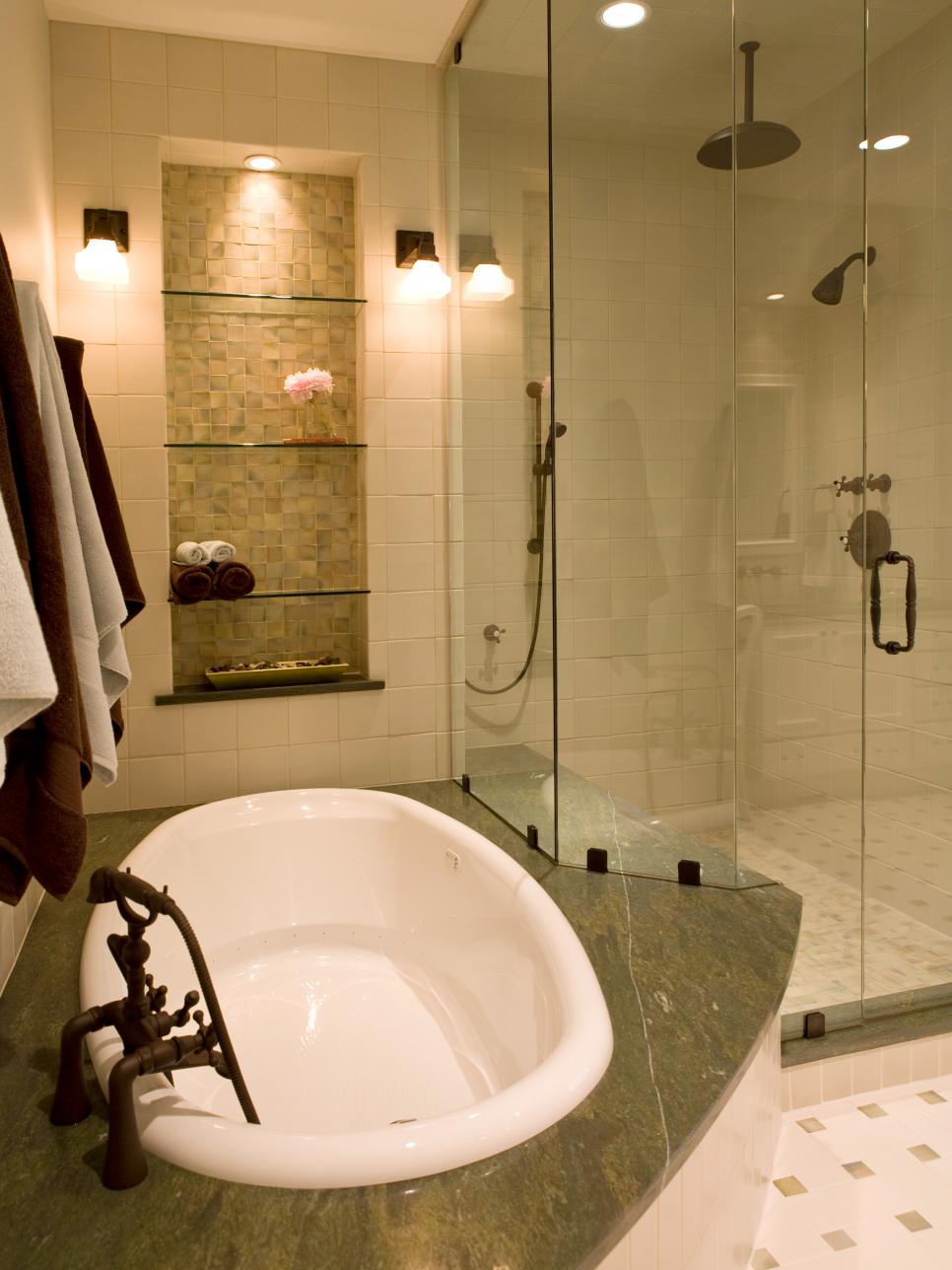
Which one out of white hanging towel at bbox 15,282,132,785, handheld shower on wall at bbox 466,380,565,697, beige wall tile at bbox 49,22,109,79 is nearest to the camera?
white hanging towel at bbox 15,282,132,785

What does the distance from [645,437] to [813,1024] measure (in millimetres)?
1386

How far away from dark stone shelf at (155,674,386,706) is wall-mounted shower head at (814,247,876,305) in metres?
1.78

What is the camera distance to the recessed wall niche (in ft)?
10.3

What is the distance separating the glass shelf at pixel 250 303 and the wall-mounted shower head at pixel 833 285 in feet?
5.04

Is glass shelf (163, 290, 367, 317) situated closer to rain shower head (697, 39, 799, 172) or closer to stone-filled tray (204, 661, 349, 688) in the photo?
stone-filled tray (204, 661, 349, 688)

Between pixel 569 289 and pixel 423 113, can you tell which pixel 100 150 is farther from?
pixel 569 289

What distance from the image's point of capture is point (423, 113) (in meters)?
3.16

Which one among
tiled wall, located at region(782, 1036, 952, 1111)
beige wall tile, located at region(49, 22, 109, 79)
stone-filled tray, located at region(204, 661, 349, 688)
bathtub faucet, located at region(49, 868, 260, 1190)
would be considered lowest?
tiled wall, located at region(782, 1036, 952, 1111)

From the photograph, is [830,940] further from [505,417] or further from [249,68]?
[249,68]

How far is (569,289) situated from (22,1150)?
6.66 ft

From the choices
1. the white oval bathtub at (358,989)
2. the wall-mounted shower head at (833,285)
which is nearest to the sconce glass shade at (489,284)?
the wall-mounted shower head at (833,285)

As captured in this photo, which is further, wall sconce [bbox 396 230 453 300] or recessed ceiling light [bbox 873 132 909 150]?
wall sconce [bbox 396 230 453 300]

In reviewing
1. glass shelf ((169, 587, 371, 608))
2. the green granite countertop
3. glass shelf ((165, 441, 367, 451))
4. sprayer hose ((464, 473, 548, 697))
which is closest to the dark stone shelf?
glass shelf ((169, 587, 371, 608))

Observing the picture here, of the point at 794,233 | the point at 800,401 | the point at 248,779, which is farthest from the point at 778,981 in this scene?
the point at 248,779
